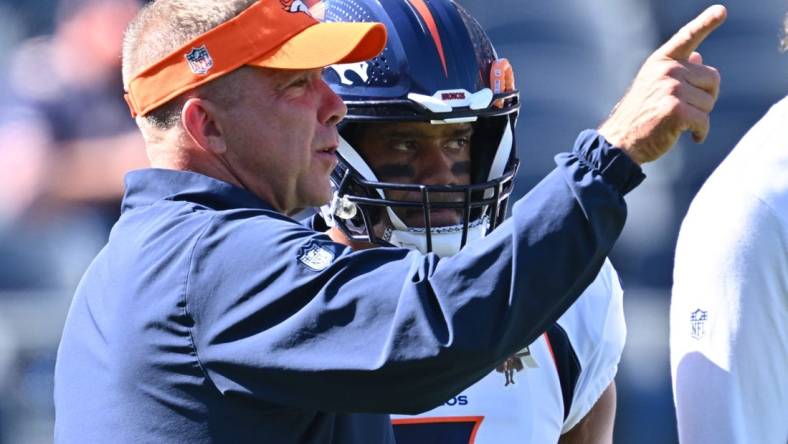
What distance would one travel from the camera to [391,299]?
1755mm

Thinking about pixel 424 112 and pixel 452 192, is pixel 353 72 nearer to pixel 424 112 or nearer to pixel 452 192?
pixel 424 112

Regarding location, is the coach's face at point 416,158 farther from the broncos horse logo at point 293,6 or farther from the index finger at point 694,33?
the index finger at point 694,33

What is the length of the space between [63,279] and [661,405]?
6.47 feet

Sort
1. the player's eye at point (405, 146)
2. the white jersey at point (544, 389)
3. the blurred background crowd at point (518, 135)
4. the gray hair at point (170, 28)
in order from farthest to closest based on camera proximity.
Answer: the blurred background crowd at point (518, 135)
the player's eye at point (405, 146)
the white jersey at point (544, 389)
the gray hair at point (170, 28)

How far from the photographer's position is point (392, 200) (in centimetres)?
263

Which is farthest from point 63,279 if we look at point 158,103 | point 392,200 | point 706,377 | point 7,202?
point 706,377

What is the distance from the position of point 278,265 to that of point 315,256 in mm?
52

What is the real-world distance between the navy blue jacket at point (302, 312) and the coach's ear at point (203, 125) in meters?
0.08

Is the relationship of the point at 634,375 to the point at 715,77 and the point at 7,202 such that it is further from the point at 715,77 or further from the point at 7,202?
the point at 715,77

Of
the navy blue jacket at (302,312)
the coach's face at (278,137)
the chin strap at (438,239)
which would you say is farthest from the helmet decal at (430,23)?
the navy blue jacket at (302,312)

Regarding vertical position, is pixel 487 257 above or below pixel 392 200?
above

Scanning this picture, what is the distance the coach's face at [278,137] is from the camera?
83.1 inches

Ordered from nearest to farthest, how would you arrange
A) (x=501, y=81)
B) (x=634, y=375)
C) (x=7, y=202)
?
1. (x=501, y=81)
2. (x=634, y=375)
3. (x=7, y=202)

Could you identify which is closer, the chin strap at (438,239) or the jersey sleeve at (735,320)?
the jersey sleeve at (735,320)
